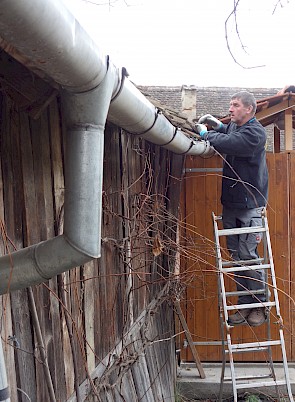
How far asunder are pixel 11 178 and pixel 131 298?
2.37m

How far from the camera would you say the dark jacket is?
497cm

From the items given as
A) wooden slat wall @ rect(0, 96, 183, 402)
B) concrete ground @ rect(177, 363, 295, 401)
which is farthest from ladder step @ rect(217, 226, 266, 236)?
concrete ground @ rect(177, 363, 295, 401)

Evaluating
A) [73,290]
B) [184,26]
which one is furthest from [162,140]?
[73,290]

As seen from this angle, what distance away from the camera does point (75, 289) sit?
8.98ft

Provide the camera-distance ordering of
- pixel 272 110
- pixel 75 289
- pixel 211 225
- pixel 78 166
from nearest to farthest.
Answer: pixel 78 166
pixel 75 289
pixel 272 110
pixel 211 225

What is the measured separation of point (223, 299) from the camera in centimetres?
512

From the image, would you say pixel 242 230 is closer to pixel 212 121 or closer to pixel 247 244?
pixel 247 244

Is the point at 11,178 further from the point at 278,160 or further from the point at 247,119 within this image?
the point at 278,160

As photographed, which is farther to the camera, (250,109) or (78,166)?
(250,109)

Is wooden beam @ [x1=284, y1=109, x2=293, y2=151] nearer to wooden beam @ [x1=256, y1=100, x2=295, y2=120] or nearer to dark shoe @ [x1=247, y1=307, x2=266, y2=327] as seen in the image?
wooden beam @ [x1=256, y1=100, x2=295, y2=120]

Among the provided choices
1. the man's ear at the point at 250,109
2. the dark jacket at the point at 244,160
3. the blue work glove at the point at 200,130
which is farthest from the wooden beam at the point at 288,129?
the blue work glove at the point at 200,130

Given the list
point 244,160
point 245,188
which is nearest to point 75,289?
point 245,188

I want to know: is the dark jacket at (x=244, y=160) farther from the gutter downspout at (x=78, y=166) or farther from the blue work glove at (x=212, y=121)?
the gutter downspout at (x=78, y=166)

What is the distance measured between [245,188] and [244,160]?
1.01 feet
